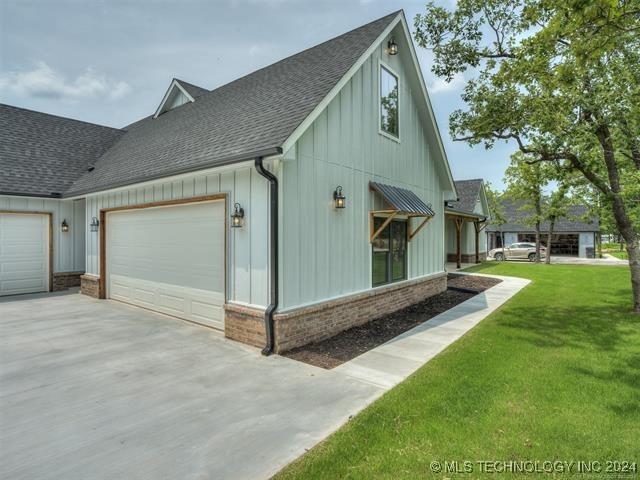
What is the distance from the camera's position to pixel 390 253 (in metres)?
8.70

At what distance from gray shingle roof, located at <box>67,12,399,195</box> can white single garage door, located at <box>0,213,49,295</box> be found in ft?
5.87

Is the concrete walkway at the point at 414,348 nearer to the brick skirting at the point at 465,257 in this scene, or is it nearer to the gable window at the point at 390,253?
the gable window at the point at 390,253

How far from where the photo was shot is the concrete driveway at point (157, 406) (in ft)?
9.70

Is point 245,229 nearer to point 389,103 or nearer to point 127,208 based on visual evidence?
point 127,208

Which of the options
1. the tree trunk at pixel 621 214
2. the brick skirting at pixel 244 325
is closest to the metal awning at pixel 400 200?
the brick skirting at pixel 244 325

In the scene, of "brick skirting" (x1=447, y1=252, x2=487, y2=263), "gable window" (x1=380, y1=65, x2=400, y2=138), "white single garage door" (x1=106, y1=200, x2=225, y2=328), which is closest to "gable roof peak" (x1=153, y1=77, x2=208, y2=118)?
"white single garage door" (x1=106, y1=200, x2=225, y2=328)

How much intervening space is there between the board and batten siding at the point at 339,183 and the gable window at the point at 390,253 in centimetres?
43

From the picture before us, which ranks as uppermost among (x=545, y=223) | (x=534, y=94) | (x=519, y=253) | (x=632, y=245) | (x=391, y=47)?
(x=391, y=47)

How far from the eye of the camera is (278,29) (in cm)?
995

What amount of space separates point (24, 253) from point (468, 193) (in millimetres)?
24650

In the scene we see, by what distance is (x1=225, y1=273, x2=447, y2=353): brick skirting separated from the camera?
18.7ft

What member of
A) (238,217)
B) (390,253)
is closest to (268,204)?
(238,217)

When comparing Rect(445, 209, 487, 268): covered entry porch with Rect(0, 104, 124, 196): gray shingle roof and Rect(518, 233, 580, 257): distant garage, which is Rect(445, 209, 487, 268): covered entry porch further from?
Rect(0, 104, 124, 196): gray shingle roof

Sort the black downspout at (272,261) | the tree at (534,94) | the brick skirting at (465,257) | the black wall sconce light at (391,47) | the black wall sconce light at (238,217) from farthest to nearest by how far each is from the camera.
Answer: the brick skirting at (465,257) → the black wall sconce light at (391,47) → the tree at (534,94) → the black wall sconce light at (238,217) → the black downspout at (272,261)
